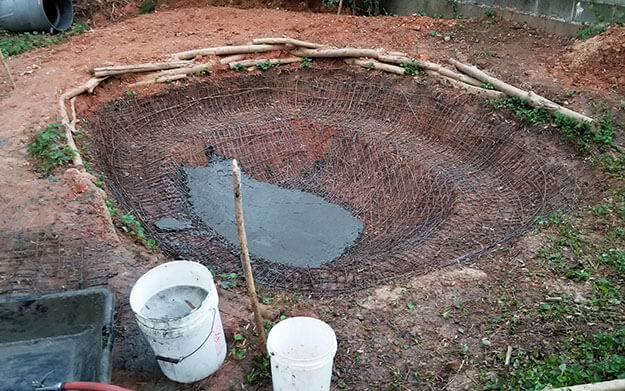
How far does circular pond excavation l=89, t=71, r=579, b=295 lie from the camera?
5359mm

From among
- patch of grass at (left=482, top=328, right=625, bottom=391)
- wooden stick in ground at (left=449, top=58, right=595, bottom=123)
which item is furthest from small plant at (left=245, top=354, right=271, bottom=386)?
wooden stick in ground at (left=449, top=58, right=595, bottom=123)

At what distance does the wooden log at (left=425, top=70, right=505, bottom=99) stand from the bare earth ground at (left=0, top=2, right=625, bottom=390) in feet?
0.50

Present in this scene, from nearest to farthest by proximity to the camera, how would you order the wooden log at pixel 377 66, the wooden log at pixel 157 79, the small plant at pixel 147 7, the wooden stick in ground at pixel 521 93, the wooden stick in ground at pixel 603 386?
1. the wooden stick in ground at pixel 603 386
2. the wooden stick in ground at pixel 521 93
3. the wooden log at pixel 157 79
4. the wooden log at pixel 377 66
5. the small plant at pixel 147 7

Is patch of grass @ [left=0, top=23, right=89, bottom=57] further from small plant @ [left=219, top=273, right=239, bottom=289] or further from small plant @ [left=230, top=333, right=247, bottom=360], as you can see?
small plant @ [left=230, top=333, right=247, bottom=360]

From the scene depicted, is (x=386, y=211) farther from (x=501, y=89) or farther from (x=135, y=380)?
(x=135, y=380)

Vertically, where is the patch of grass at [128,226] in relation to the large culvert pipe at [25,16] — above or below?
below

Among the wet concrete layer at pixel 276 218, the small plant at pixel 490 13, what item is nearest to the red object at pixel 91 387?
the wet concrete layer at pixel 276 218

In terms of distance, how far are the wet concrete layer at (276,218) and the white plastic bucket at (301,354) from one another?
8.33 feet

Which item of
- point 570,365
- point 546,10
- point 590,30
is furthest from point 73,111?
point 590,30

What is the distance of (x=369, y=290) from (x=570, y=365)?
1665 mm

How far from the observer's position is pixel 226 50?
8352 millimetres

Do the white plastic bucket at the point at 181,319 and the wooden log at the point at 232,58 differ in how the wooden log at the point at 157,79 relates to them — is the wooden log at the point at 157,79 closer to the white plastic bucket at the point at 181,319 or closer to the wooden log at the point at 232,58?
the wooden log at the point at 232,58

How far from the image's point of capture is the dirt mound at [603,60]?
6.70 metres

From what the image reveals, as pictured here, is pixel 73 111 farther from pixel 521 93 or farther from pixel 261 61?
pixel 521 93
